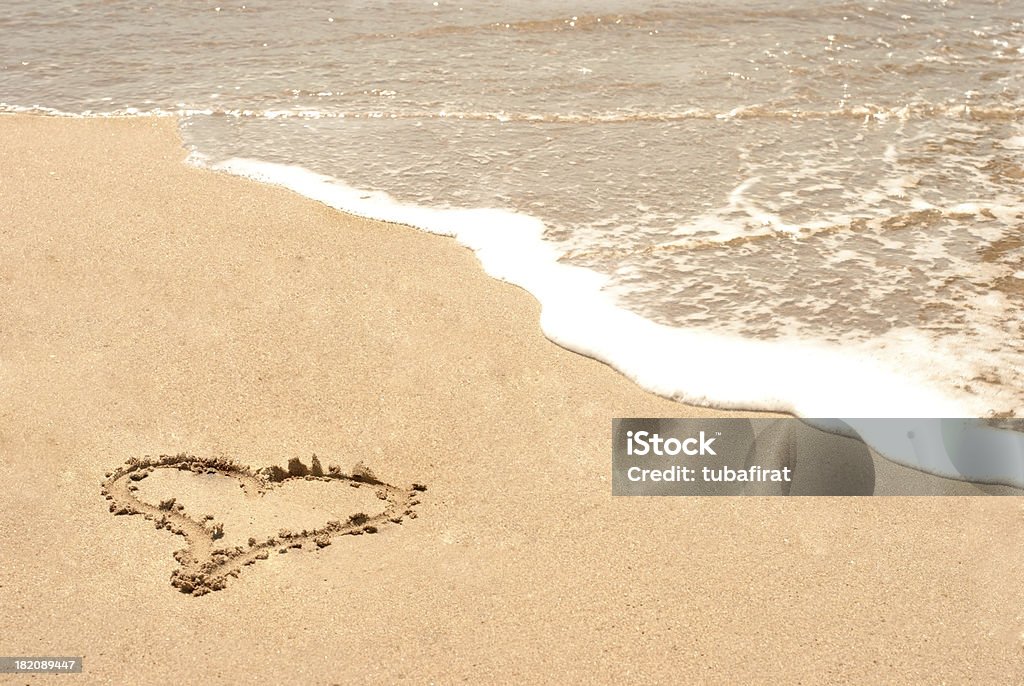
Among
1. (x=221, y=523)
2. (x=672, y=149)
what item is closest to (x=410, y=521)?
(x=221, y=523)

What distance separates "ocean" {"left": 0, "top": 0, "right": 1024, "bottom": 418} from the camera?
326 centimetres

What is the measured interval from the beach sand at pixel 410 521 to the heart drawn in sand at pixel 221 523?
0.04 m

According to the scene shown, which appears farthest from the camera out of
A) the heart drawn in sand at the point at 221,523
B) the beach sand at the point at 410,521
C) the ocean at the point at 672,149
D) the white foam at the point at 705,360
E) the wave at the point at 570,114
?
the wave at the point at 570,114

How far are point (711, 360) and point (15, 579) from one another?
6.71 feet

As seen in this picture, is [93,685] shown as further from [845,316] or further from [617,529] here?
[845,316]

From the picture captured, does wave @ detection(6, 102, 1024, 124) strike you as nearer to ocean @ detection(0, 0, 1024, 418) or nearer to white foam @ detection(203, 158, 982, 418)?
ocean @ detection(0, 0, 1024, 418)

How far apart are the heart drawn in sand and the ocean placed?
0.90 meters

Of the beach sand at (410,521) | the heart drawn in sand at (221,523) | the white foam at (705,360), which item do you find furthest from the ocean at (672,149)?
the heart drawn in sand at (221,523)

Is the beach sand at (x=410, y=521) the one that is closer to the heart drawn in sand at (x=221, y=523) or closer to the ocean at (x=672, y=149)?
the heart drawn in sand at (x=221, y=523)

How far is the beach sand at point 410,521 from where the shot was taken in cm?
220

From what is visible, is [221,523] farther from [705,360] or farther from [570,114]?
[570,114]

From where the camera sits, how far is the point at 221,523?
2484mm

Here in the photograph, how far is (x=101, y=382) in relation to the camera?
9.53ft

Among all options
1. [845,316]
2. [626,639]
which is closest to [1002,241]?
[845,316]
